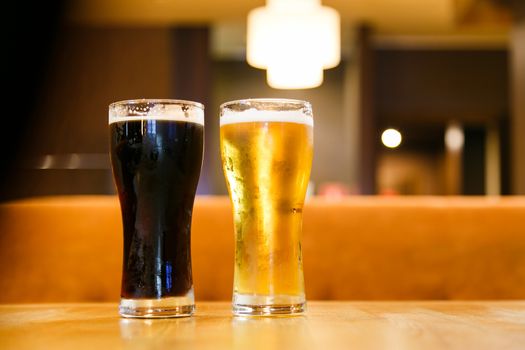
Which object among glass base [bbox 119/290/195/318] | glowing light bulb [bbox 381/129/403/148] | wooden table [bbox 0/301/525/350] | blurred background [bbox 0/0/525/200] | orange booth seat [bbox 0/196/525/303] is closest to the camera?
wooden table [bbox 0/301/525/350]

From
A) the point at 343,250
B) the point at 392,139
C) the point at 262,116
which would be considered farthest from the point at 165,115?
the point at 392,139

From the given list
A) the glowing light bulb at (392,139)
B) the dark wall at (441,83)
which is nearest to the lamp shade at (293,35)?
the dark wall at (441,83)

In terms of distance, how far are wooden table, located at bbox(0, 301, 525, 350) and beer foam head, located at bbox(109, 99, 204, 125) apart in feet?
0.82

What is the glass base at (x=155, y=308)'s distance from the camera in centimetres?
87

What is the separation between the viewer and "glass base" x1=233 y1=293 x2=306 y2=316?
879mm

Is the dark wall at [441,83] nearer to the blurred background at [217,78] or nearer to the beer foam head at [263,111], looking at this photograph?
the blurred background at [217,78]

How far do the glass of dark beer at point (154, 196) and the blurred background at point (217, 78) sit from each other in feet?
17.0

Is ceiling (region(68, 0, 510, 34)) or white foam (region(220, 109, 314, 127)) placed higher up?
ceiling (region(68, 0, 510, 34))

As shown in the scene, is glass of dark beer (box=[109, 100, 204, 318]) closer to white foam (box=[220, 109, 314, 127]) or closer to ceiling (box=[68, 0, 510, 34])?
white foam (box=[220, 109, 314, 127])

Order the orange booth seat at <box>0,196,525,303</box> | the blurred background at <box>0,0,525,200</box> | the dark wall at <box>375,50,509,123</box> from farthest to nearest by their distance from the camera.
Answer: the dark wall at <box>375,50,509,123</box> → the blurred background at <box>0,0,525,200</box> → the orange booth seat at <box>0,196,525,303</box>

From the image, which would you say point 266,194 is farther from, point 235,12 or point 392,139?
point 392,139

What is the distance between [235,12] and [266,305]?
6245 millimetres

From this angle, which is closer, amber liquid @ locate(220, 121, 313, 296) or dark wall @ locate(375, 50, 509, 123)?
amber liquid @ locate(220, 121, 313, 296)

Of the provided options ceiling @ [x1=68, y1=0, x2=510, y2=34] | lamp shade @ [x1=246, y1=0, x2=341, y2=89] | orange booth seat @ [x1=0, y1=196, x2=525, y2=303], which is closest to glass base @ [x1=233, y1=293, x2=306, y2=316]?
orange booth seat @ [x1=0, y1=196, x2=525, y2=303]
